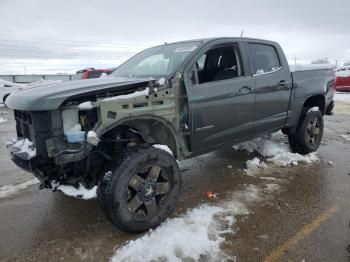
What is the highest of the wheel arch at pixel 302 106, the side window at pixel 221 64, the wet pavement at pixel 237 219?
the side window at pixel 221 64

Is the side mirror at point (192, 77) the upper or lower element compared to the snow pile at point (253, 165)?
upper

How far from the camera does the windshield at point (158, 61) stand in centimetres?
401

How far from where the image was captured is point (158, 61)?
4375mm

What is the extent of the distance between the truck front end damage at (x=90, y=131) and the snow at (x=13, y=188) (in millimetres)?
1188

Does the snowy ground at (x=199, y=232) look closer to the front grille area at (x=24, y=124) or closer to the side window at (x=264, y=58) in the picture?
the front grille area at (x=24, y=124)

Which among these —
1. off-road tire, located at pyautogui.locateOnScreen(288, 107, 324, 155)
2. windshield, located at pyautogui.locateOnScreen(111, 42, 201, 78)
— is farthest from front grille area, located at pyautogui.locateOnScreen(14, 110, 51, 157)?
off-road tire, located at pyautogui.locateOnScreen(288, 107, 324, 155)

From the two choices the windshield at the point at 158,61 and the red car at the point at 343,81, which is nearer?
the windshield at the point at 158,61

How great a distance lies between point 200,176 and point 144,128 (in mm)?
1666

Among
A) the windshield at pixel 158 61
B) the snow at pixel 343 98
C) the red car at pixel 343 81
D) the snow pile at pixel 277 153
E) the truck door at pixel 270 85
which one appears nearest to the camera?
the windshield at pixel 158 61

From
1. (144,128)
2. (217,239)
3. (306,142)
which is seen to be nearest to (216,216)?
(217,239)

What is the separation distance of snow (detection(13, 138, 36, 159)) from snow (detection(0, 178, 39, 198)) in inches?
55.4

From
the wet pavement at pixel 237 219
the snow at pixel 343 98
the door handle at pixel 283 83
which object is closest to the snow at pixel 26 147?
the wet pavement at pixel 237 219

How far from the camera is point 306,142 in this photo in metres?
5.80

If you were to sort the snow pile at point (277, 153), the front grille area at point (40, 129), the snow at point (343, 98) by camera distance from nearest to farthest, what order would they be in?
the front grille area at point (40, 129), the snow pile at point (277, 153), the snow at point (343, 98)
